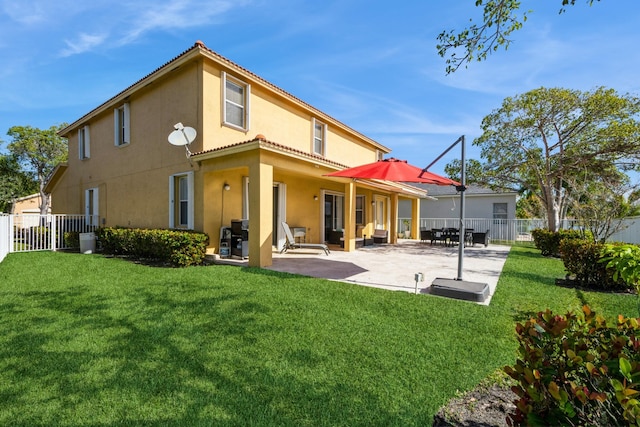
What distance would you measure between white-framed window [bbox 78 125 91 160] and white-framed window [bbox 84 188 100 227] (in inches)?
80.9

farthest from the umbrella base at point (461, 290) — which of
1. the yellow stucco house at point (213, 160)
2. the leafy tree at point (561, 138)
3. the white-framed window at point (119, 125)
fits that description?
the white-framed window at point (119, 125)

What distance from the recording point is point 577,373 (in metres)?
1.86

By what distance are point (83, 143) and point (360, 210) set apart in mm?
16064

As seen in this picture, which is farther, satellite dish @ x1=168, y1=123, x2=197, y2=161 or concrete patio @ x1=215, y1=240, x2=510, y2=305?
satellite dish @ x1=168, y1=123, x2=197, y2=161

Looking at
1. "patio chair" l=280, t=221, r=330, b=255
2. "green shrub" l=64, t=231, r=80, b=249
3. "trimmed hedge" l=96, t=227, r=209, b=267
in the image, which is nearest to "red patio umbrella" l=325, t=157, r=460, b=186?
"patio chair" l=280, t=221, r=330, b=255

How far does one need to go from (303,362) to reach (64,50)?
13.4m

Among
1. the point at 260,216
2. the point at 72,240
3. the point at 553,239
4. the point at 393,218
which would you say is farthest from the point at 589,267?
the point at 72,240

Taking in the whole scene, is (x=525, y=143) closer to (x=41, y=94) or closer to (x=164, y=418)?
(x=164, y=418)

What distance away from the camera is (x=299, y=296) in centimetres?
597

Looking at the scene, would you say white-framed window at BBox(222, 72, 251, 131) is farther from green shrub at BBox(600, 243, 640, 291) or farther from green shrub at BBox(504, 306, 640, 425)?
green shrub at BBox(504, 306, 640, 425)

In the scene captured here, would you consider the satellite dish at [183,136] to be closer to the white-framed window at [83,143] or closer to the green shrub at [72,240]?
the green shrub at [72,240]

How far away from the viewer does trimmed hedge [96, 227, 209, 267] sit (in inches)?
355

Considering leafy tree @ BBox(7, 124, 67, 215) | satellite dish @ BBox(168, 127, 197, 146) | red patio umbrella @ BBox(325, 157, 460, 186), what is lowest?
red patio umbrella @ BBox(325, 157, 460, 186)

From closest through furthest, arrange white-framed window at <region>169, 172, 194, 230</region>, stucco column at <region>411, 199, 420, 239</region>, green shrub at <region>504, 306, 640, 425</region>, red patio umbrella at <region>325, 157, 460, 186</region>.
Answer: green shrub at <region>504, 306, 640, 425</region>
red patio umbrella at <region>325, 157, 460, 186</region>
white-framed window at <region>169, 172, 194, 230</region>
stucco column at <region>411, 199, 420, 239</region>
